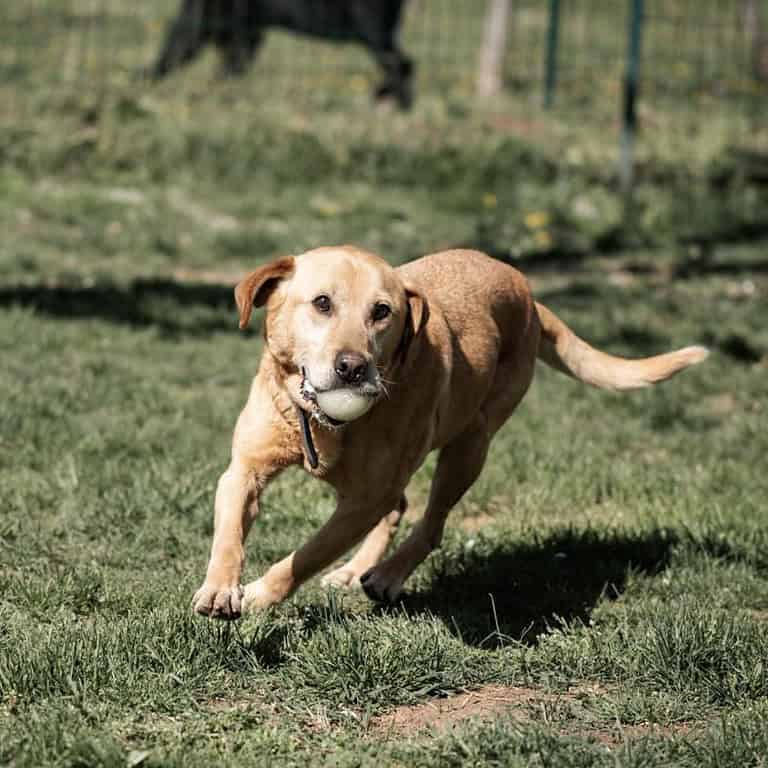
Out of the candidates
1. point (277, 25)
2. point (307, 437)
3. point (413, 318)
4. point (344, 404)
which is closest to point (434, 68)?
point (277, 25)

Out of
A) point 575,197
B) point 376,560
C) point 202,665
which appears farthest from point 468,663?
point 575,197

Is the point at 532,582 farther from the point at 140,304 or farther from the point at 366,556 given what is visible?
the point at 140,304

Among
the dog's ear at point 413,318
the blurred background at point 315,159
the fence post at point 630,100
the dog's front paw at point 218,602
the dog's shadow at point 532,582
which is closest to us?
the dog's front paw at point 218,602

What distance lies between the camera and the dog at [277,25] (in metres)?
12.1

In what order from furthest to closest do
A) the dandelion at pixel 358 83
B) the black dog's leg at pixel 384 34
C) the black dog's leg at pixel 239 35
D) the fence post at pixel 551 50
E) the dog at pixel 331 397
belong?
1. the dandelion at pixel 358 83
2. the fence post at pixel 551 50
3. the black dog's leg at pixel 384 34
4. the black dog's leg at pixel 239 35
5. the dog at pixel 331 397

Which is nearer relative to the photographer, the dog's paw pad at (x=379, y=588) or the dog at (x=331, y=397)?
the dog at (x=331, y=397)

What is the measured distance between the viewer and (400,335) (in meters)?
3.99

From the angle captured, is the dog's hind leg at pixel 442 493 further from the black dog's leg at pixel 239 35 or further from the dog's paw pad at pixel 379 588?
the black dog's leg at pixel 239 35

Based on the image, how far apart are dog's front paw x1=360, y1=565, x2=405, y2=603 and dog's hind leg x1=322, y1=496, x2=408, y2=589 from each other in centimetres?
20

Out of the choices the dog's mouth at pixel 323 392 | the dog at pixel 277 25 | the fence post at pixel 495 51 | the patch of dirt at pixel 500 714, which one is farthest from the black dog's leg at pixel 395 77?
the patch of dirt at pixel 500 714

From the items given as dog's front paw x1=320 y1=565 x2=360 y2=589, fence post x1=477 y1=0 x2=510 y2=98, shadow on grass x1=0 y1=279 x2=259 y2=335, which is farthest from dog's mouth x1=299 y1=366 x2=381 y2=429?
fence post x1=477 y1=0 x2=510 y2=98

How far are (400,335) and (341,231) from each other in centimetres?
616

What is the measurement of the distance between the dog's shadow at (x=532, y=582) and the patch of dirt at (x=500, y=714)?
1.00ft

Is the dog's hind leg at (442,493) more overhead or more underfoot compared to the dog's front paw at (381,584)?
more overhead
